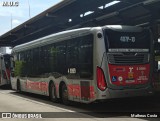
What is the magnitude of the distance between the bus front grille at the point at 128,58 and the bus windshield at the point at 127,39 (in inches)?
9.8

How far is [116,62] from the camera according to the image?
13.4 metres

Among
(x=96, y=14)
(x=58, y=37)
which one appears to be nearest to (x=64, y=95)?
(x=58, y=37)

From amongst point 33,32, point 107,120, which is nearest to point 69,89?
point 107,120

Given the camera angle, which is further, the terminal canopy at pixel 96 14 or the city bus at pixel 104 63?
the terminal canopy at pixel 96 14

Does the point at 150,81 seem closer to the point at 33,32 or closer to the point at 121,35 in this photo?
the point at 121,35

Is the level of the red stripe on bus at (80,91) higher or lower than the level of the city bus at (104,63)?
lower

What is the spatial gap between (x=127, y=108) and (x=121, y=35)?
277cm

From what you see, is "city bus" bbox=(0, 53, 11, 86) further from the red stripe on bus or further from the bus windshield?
the bus windshield

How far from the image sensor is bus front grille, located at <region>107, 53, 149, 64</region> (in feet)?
43.9

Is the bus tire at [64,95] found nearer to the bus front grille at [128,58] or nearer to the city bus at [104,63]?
the city bus at [104,63]

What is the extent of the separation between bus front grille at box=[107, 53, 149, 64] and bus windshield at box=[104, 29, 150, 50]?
250 millimetres

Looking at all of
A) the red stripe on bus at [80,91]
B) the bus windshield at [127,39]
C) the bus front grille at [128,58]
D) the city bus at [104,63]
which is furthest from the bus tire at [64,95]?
the bus windshield at [127,39]

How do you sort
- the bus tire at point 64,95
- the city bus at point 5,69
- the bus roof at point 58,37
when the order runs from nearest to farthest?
the bus roof at point 58,37 → the bus tire at point 64,95 → the city bus at point 5,69

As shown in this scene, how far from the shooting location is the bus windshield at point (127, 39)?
1347 cm
